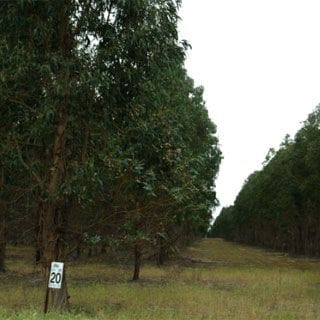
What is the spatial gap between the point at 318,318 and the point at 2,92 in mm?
9812

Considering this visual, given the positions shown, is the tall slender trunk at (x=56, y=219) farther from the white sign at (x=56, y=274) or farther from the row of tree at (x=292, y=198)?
the row of tree at (x=292, y=198)

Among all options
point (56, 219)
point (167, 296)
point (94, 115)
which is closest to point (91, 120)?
point (94, 115)

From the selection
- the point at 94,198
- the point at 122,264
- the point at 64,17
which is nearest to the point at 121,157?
the point at 94,198

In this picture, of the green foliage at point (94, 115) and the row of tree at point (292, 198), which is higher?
the row of tree at point (292, 198)

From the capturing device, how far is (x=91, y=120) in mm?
14336

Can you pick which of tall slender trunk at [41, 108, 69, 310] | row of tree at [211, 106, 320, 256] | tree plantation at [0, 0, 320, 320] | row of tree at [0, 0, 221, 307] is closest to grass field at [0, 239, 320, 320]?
tree plantation at [0, 0, 320, 320]

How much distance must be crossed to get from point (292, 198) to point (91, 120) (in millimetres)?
52200

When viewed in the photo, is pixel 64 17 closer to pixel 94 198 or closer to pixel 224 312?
pixel 94 198

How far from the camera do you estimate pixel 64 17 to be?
1462 cm

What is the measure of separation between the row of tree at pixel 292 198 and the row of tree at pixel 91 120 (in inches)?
1258

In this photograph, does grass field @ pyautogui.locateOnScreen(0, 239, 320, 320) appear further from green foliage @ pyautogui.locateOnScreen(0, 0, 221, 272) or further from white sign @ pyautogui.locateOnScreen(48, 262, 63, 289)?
green foliage @ pyautogui.locateOnScreen(0, 0, 221, 272)

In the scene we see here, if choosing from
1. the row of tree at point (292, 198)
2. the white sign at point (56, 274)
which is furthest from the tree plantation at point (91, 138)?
the row of tree at point (292, 198)

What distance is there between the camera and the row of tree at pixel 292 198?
174 ft

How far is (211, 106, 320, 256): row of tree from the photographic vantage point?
5291cm
